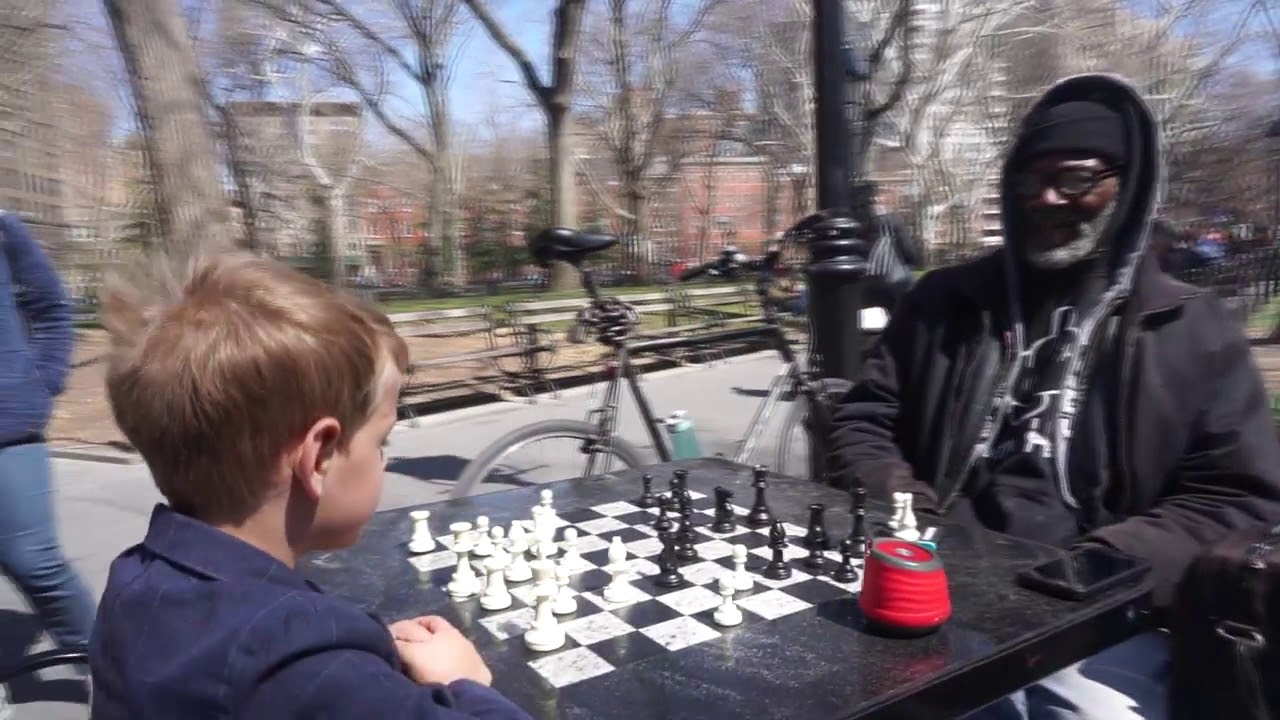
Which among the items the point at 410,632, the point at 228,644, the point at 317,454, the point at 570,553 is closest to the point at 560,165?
the point at 570,553

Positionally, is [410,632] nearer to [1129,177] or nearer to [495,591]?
[495,591]

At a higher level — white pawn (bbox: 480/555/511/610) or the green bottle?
white pawn (bbox: 480/555/511/610)

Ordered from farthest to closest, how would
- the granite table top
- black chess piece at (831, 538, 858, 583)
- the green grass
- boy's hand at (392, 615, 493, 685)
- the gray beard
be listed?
1. the green grass
2. the gray beard
3. black chess piece at (831, 538, 858, 583)
4. the granite table top
5. boy's hand at (392, 615, 493, 685)

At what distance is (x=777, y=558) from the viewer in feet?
6.29

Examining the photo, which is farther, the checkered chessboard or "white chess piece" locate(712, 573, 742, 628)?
"white chess piece" locate(712, 573, 742, 628)

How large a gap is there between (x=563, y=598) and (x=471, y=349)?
8.18 meters

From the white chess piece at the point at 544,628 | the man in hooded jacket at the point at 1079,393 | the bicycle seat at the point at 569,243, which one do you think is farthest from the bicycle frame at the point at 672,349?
the white chess piece at the point at 544,628

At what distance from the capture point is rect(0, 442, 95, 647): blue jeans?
9.09 ft

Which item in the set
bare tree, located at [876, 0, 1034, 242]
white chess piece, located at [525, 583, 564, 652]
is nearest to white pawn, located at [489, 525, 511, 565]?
white chess piece, located at [525, 583, 564, 652]

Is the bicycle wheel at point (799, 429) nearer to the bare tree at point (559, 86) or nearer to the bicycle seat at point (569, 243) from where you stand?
the bicycle seat at point (569, 243)

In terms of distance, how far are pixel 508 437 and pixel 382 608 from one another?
2.16 meters

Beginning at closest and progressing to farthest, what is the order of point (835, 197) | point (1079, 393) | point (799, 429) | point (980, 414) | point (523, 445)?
point (1079, 393) → point (980, 414) → point (835, 197) → point (523, 445) → point (799, 429)

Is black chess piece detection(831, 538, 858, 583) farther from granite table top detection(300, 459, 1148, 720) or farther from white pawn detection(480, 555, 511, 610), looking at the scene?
white pawn detection(480, 555, 511, 610)

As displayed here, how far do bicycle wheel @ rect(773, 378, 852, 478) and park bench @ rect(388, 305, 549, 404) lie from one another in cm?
379
